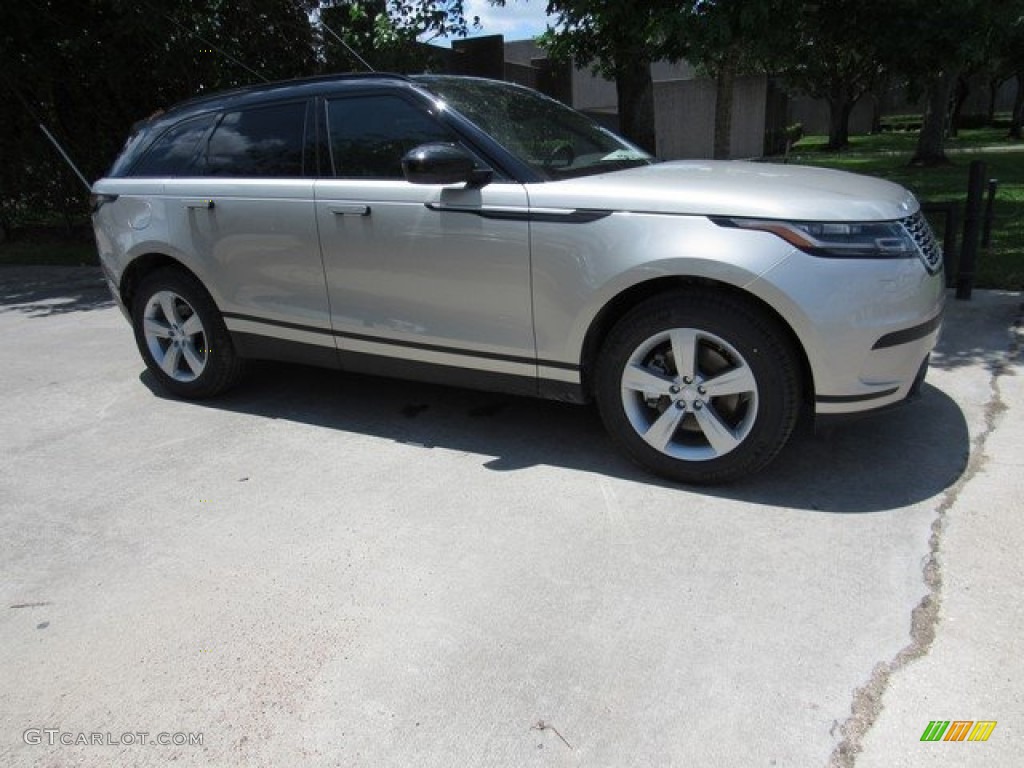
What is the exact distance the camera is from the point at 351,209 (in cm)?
402

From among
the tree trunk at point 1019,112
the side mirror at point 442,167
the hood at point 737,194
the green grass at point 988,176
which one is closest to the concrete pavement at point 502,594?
the hood at point 737,194

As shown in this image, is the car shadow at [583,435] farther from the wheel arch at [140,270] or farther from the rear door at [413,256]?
the wheel arch at [140,270]

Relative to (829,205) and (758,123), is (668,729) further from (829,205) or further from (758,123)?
(758,123)

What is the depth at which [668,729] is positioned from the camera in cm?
221

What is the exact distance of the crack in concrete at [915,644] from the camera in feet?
7.00

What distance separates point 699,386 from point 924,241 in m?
1.16

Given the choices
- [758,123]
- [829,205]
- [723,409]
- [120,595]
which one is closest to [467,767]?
[120,595]

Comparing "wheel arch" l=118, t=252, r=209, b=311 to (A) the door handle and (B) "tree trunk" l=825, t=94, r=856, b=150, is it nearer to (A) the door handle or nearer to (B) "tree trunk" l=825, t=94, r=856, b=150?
(A) the door handle

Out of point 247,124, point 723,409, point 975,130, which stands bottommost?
point 975,130

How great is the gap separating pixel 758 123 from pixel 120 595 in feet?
86.6

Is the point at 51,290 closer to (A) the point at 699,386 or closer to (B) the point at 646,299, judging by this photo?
(B) the point at 646,299

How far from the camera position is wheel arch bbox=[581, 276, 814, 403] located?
129 inches

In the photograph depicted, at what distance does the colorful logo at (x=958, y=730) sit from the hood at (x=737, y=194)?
72.5 inches

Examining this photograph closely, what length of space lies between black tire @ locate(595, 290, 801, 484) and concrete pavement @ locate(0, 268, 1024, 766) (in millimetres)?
184
